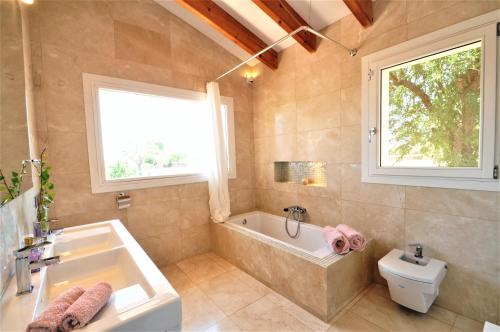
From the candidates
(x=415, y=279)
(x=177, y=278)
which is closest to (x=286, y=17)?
(x=415, y=279)

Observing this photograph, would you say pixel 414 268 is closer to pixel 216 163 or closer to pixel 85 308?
pixel 85 308

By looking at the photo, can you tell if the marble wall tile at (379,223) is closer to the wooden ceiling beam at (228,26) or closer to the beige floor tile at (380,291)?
the beige floor tile at (380,291)

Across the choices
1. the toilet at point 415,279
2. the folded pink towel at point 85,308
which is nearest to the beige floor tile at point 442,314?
the toilet at point 415,279

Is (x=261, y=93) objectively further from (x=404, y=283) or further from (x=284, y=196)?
(x=404, y=283)

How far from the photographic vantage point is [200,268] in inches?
103

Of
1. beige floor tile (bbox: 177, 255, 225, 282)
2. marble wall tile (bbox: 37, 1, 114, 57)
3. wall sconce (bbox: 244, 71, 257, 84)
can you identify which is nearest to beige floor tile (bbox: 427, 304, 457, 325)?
beige floor tile (bbox: 177, 255, 225, 282)

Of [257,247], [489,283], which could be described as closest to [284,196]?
[257,247]

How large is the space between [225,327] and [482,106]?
2.60 metres

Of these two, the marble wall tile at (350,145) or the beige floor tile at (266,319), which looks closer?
the beige floor tile at (266,319)

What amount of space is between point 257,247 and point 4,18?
95.0 inches

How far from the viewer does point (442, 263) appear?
1.76 m

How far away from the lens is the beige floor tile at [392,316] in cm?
166

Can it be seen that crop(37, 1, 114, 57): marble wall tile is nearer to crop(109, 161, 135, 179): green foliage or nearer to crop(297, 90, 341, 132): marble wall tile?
crop(109, 161, 135, 179): green foliage

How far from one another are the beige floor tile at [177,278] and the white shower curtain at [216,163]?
75 centimetres
